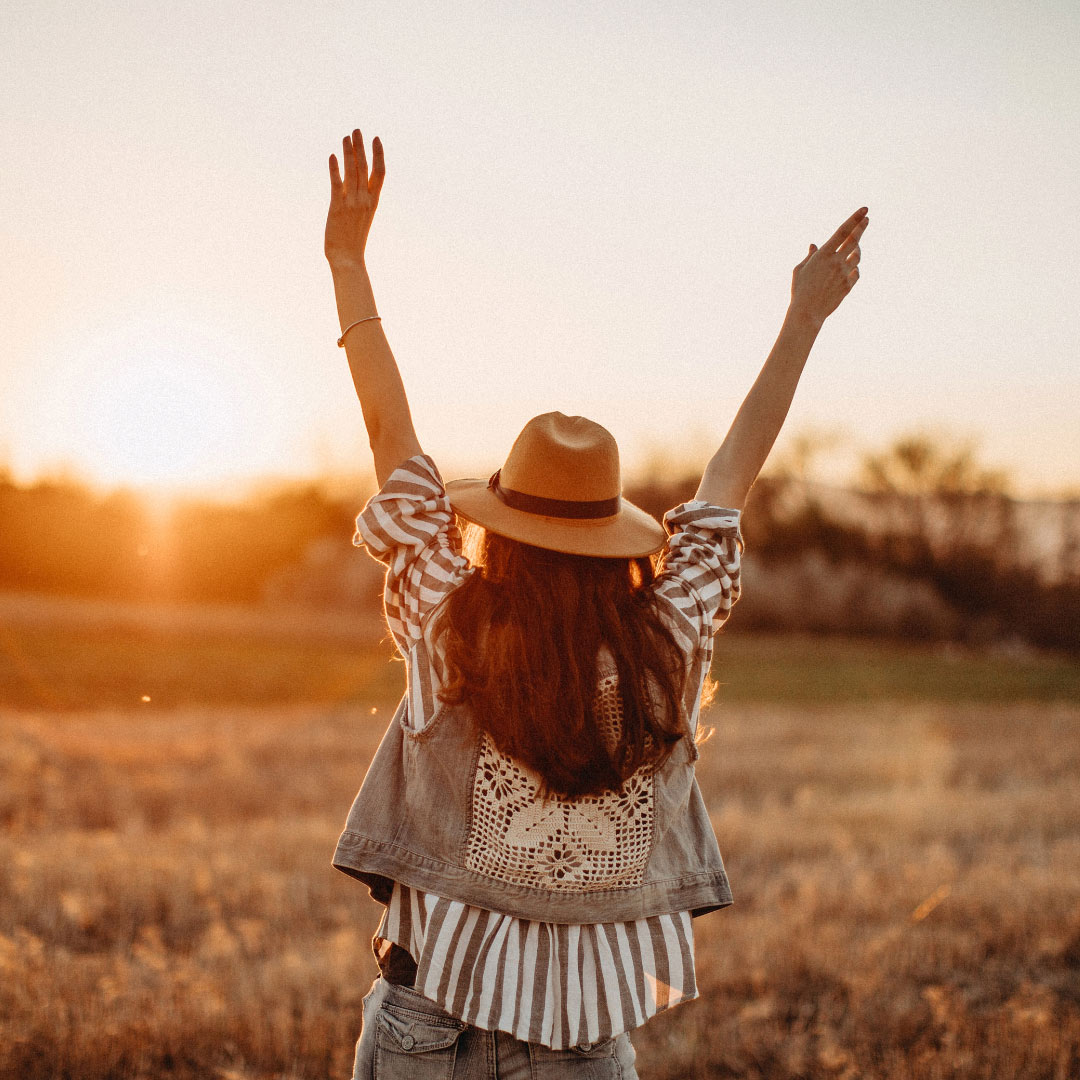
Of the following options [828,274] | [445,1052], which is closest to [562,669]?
[445,1052]

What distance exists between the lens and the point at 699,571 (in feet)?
7.06

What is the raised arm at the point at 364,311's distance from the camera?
87.3 inches

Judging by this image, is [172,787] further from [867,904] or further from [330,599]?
[330,599]

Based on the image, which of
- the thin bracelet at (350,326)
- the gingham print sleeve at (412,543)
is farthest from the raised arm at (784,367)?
the thin bracelet at (350,326)

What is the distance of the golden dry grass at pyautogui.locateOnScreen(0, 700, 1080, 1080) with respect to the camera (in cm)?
414

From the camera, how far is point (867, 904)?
630 cm

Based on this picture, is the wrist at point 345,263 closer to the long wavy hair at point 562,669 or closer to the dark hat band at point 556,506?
the dark hat band at point 556,506

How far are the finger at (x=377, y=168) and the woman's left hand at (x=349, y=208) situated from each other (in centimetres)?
2

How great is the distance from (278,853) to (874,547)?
44373 millimetres

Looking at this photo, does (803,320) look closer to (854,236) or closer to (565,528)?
(854,236)

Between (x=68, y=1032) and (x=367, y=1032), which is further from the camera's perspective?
(x=68, y=1032)

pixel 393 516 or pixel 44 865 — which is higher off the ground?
pixel 393 516

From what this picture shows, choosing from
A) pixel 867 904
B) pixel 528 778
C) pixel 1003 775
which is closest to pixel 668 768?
pixel 528 778

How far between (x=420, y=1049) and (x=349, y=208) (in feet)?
5.66
